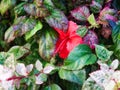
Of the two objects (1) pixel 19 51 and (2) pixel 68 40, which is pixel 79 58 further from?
(1) pixel 19 51

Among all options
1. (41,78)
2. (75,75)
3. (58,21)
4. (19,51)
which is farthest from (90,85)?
(19,51)

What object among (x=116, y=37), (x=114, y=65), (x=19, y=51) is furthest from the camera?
(x=19, y=51)

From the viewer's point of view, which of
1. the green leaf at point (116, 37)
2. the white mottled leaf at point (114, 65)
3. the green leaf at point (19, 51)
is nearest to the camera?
the white mottled leaf at point (114, 65)

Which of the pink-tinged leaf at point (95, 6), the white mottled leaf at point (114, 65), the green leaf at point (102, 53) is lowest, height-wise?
the white mottled leaf at point (114, 65)

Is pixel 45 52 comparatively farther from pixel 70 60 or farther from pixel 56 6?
pixel 56 6

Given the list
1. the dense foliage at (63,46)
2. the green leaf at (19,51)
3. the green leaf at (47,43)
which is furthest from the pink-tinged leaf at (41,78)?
the green leaf at (19,51)

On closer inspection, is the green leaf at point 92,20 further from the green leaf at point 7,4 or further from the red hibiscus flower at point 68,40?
the green leaf at point 7,4

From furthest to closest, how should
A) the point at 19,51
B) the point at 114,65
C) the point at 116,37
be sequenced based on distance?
the point at 19,51 < the point at 116,37 < the point at 114,65

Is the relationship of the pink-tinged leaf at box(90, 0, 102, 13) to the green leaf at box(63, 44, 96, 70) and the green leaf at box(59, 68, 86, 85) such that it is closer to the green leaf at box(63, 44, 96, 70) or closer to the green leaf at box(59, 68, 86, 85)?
the green leaf at box(63, 44, 96, 70)
